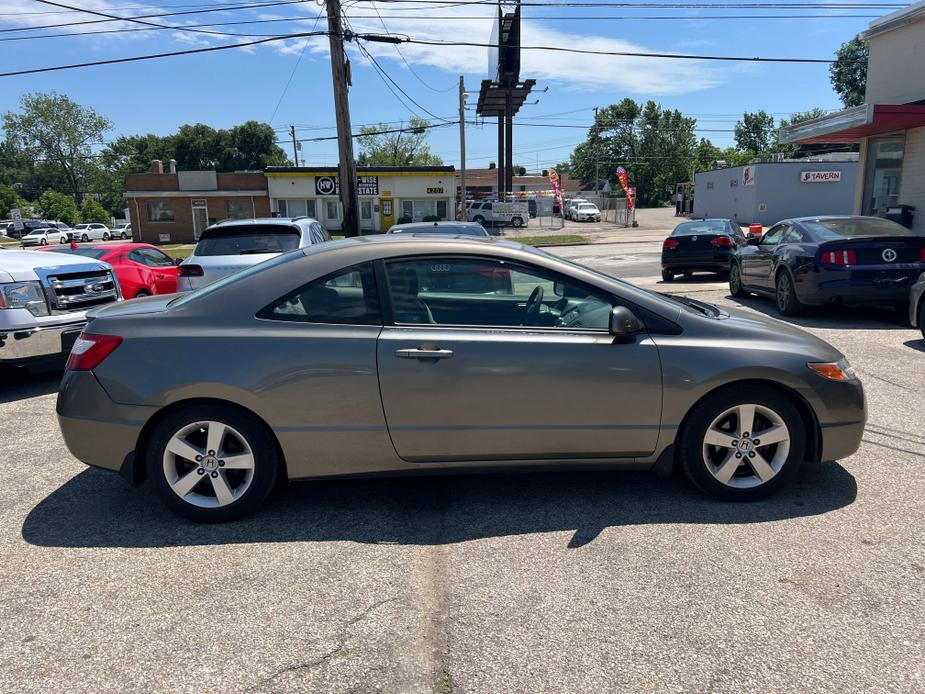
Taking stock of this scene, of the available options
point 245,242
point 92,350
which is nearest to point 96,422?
point 92,350

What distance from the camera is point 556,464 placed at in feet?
13.0

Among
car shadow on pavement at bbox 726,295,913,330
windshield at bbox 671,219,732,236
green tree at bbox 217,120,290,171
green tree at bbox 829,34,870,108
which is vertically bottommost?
car shadow on pavement at bbox 726,295,913,330

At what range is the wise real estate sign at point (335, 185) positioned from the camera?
4847 centimetres

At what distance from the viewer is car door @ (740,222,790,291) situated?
438 inches

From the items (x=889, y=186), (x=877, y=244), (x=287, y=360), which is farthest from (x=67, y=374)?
(x=889, y=186)

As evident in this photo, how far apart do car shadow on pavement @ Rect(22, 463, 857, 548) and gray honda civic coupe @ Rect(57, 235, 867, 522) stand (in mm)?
166

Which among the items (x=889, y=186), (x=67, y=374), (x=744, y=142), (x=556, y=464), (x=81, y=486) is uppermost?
(x=744, y=142)

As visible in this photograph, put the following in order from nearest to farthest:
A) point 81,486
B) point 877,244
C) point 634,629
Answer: point 634,629
point 81,486
point 877,244

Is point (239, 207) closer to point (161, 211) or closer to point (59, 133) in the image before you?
point (161, 211)

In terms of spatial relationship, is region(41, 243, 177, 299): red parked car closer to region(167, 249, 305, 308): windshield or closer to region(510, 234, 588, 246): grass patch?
region(167, 249, 305, 308): windshield

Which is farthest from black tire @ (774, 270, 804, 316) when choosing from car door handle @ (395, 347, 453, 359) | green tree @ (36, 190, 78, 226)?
green tree @ (36, 190, 78, 226)

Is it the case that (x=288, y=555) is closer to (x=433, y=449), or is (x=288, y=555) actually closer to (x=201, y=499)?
(x=201, y=499)

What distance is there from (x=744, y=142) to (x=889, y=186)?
3804 inches

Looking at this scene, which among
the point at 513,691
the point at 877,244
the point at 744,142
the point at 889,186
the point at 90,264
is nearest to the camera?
the point at 513,691
